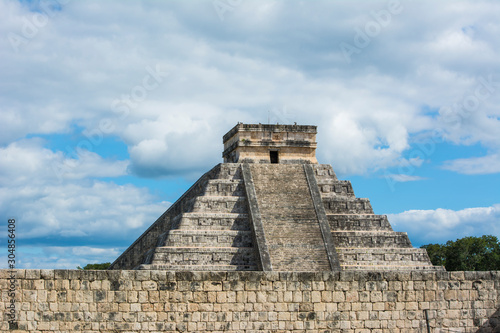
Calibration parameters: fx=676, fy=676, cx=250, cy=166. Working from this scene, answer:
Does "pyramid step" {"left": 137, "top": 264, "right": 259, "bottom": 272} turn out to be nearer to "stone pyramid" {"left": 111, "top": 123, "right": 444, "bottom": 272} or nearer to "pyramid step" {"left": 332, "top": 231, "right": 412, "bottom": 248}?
"stone pyramid" {"left": 111, "top": 123, "right": 444, "bottom": 272}

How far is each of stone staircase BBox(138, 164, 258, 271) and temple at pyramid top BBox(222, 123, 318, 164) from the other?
8.63 feet

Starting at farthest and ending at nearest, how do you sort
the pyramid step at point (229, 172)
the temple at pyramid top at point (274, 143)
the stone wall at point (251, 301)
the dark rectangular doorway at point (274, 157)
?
the dark rectangular doorway at point (274, 157) → the temple at pyramid top at point (274, 143) → the pyramid step at point (229, 172) → the stone wall at point (251, 301)

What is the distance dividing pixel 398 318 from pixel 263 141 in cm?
1520

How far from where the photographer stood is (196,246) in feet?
76.9

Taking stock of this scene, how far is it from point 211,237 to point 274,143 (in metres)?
6.18

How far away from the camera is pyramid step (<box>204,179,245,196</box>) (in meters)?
25.5

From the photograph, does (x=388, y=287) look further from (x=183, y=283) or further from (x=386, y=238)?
(x=386, y=238)

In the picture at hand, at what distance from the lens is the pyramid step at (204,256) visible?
22.8 metres

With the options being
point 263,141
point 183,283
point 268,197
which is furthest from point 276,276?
point 263,141

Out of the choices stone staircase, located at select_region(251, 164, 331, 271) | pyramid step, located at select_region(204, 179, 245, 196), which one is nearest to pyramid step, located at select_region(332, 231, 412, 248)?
stone staircase, located at select_region(251, 164, 331, 271)

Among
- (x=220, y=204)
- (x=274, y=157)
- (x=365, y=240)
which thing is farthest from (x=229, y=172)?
(x=365, y=240)

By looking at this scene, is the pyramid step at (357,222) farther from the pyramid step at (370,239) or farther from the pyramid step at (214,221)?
the pyramid step at (214,221)

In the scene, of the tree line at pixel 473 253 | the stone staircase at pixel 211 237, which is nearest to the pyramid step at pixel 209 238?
the stone staircase at pixel 211 237

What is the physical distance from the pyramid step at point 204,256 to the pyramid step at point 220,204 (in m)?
1.97
